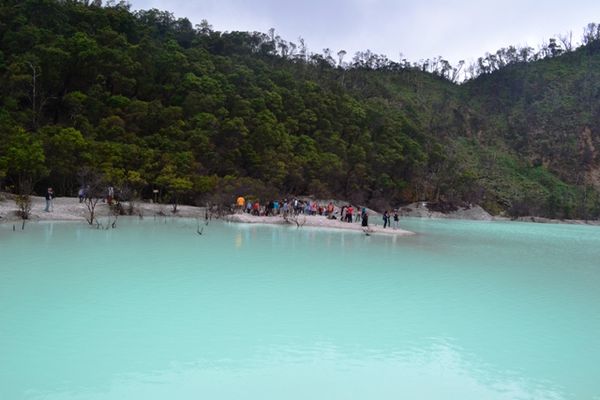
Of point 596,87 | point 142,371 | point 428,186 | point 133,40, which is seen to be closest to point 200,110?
point 133,40

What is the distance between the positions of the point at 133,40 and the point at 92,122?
19.3m

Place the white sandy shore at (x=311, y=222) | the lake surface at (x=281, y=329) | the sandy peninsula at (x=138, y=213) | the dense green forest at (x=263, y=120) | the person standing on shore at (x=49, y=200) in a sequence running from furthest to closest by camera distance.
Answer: the dense green forest at (x=263, y=120), the white sandy shore at (x=311, y=222), the person standing on shore at (x=49, y=200), the sandy peninsula at (x=138, y=213), the lake surface at (x=281, y=329)

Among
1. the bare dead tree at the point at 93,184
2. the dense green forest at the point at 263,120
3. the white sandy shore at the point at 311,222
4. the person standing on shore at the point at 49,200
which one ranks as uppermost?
the dense green forest at the point at 263,120

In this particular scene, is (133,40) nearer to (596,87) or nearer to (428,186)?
(428,186)

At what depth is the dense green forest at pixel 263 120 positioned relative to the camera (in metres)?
36.8

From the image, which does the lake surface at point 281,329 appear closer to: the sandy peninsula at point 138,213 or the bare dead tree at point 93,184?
the sandy peninsula at point 138,213

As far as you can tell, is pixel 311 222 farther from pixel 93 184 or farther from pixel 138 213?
pixel 93 184

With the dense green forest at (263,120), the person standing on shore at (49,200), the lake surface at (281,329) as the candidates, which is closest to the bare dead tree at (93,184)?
the dense green forest at (263,120)

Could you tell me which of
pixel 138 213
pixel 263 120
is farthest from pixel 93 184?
pixel 263 120

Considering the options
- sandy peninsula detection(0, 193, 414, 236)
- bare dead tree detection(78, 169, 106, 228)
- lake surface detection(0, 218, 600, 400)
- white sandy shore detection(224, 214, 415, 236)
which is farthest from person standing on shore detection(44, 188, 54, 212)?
lake surface detection(0, 218, 600, 400)

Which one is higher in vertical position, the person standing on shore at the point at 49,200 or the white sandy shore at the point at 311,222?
the person standing on shore at the point at 49,200

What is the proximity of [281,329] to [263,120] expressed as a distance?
44713 mm

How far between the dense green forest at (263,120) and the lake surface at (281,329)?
825 inches

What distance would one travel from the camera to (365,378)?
18.7ft
